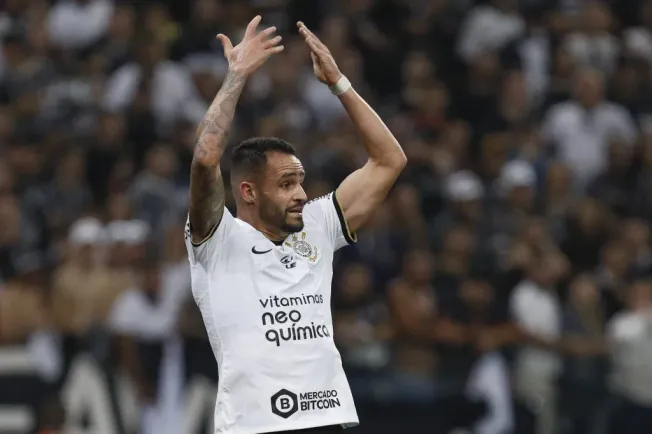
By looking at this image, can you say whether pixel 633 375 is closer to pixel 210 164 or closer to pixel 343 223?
pixel 343 223

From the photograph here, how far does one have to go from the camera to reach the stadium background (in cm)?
1339

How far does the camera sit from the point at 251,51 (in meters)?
7.21

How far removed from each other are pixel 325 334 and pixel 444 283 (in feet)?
22.9

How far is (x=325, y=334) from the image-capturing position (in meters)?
7.24

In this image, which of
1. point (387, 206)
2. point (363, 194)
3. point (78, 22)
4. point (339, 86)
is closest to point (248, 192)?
point (363, 194)

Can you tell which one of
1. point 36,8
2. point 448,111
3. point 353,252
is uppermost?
point 36,8

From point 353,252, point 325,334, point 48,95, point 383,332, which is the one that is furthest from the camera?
point 48,95

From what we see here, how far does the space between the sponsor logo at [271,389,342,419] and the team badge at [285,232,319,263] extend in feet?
2.48

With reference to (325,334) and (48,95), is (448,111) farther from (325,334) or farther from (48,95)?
(325,334)

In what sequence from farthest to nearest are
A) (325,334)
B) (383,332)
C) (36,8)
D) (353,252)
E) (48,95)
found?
(36,8) < (48,95) < (353,252) < (383,332) < (325,334)

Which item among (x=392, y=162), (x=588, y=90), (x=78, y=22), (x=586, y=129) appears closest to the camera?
(x=392, y=162)

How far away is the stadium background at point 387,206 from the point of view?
13.4 metres

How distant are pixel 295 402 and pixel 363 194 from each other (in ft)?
4.39

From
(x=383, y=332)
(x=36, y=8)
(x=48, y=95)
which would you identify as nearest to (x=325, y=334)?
(x=383, y=332)
